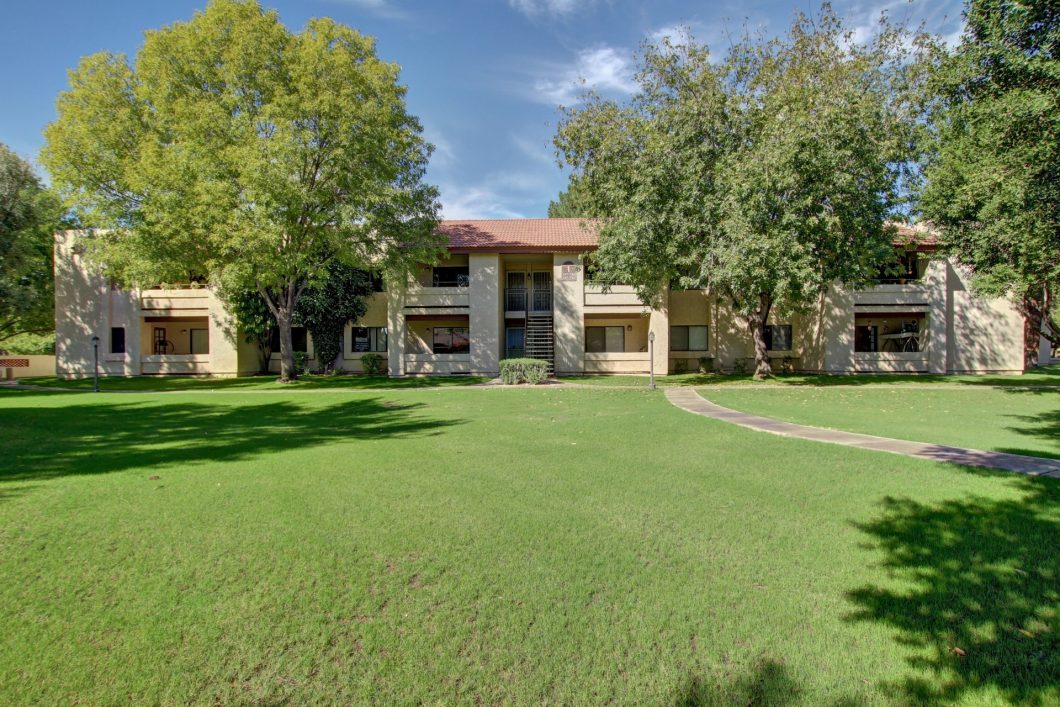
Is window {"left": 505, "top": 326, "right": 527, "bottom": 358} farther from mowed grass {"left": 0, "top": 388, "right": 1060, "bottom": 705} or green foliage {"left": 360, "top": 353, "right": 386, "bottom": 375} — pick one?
mowed grass {"left": 0, "top": 388, "right": 1060, "bottom": 705}

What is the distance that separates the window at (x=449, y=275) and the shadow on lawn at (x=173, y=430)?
1343 centimetres

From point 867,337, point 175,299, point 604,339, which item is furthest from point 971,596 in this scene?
point 175,299

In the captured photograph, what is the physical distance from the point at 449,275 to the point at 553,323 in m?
6.31

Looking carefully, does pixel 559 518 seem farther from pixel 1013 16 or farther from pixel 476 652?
pixel 1013 16

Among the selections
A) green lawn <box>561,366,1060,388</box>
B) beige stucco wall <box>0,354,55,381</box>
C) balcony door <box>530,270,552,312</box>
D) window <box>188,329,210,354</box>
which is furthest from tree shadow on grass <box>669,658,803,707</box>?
beige stucco wall <box>0,354,55,381</box>

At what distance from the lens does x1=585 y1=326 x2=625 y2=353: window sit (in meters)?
29.6

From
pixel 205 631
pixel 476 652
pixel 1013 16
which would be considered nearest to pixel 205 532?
pixel 205 631

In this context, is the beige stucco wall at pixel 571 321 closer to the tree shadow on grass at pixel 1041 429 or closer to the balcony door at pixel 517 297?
the balcony door at pixel 517 297

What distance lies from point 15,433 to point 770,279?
19093 mm

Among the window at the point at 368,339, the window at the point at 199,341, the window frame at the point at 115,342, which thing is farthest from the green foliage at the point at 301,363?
the window frame at the point at 115,342

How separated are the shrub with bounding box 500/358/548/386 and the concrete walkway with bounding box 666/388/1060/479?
9.99 metres

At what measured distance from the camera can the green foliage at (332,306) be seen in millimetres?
25984

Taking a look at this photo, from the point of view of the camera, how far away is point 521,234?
94.7 ft

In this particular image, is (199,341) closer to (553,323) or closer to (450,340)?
(450,340)
